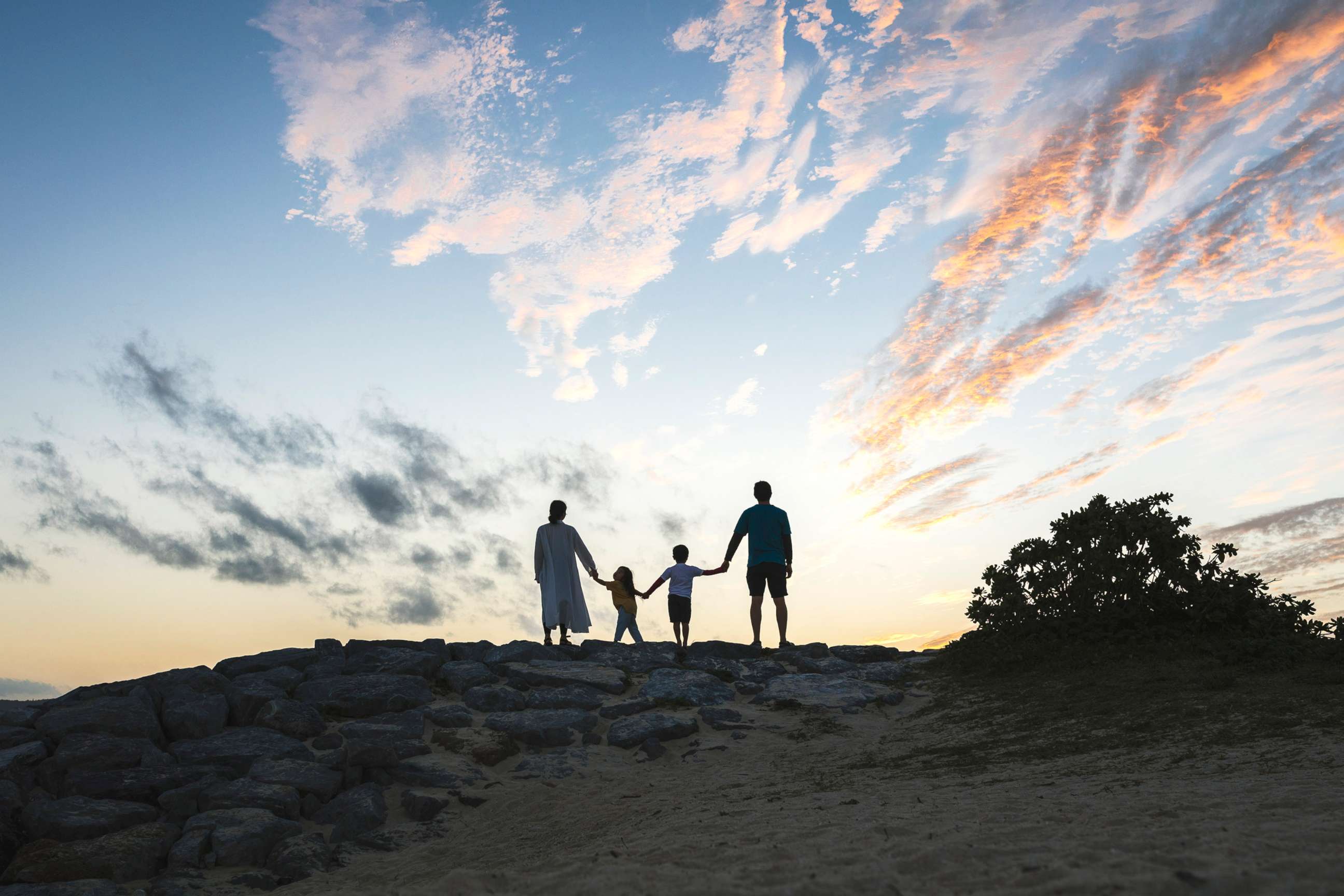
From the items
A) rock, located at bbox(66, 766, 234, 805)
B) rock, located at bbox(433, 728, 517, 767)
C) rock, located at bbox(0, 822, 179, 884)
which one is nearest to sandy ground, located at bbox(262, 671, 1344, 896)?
rock, located at bbox(433, 728, 517, 767)

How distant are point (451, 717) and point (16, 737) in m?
5.04

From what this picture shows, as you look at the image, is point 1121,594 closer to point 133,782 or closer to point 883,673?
point 883,673

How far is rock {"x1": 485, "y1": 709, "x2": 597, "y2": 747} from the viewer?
36.9 feet

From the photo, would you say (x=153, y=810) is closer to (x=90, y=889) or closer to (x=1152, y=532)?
(x=90, y=889)

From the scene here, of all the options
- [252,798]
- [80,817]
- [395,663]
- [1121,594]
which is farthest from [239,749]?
[1121,594]

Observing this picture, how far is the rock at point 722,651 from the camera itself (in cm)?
1530

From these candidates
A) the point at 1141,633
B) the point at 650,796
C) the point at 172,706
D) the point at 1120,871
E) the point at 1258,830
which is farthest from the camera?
the point at 1141,633

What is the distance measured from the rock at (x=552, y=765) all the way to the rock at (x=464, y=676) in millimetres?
2241

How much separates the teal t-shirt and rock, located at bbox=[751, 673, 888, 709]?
220cm

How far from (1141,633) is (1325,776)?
6198 mm

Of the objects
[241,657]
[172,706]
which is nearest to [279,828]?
[172,706]

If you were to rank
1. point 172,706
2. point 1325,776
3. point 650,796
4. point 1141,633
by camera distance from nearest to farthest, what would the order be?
point 1325,776
point 650,796
point 172,706
point 1141,633

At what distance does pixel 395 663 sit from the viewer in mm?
13219

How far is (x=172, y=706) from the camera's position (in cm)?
1105
